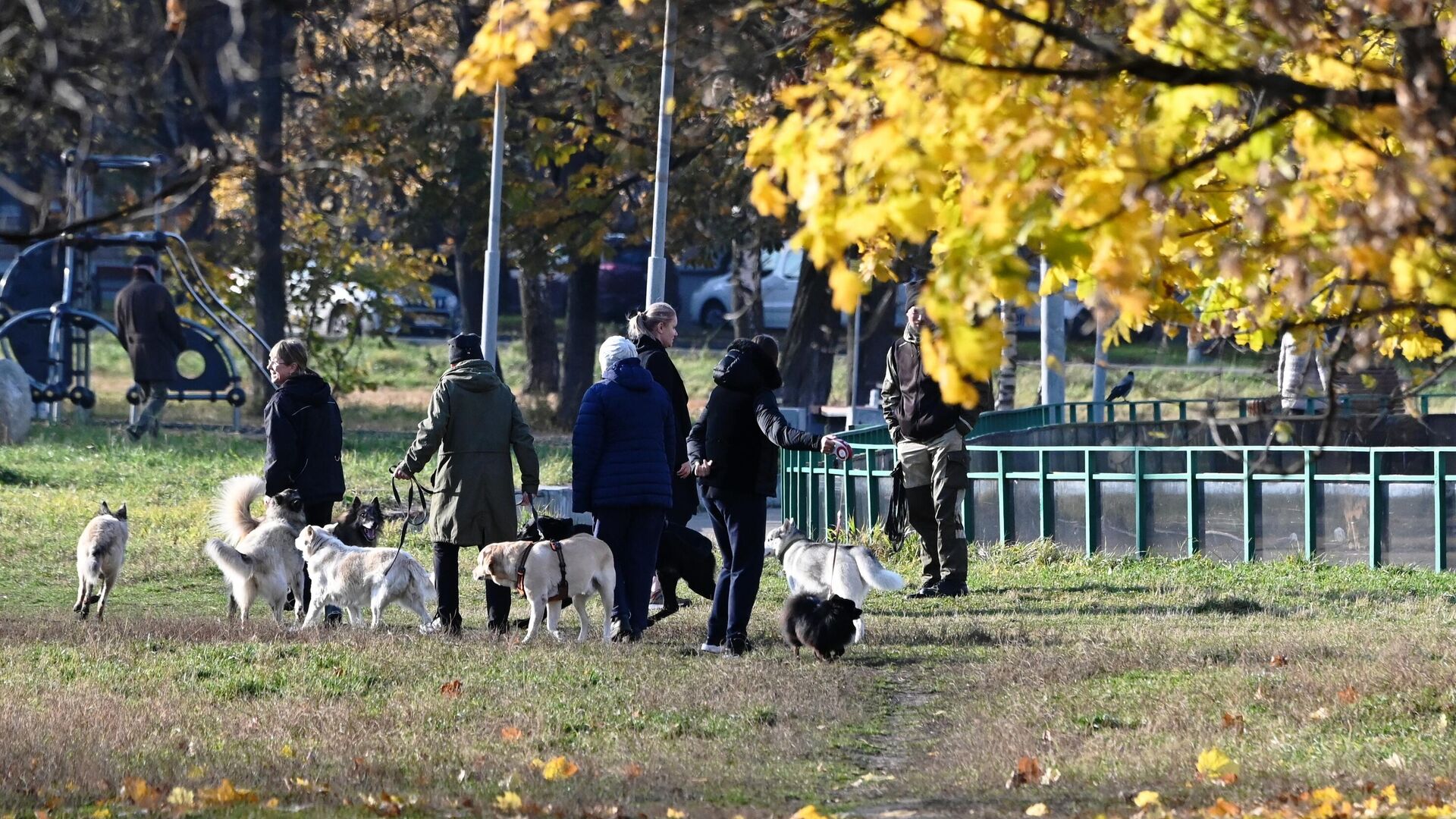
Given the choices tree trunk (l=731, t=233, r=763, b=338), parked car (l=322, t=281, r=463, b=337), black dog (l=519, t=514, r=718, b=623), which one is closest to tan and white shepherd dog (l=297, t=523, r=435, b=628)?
black dog (l=519, t=514, r=718, b=623)

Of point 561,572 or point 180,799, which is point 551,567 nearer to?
point 561,572

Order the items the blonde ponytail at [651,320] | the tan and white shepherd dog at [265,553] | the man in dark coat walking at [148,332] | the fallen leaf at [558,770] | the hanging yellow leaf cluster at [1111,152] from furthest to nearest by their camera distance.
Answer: the man in dark coat walking at [148,332] < the tan and white shepherd dog at [265,553] < the blonde ponytail at [651,320] < the fallen leaf at [558,770] < the hanging yellow leaf cluster at [1111,152]

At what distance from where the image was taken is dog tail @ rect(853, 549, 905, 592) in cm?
1132

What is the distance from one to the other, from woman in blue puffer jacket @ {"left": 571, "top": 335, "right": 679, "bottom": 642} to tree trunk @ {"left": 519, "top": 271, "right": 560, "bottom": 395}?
888 inches

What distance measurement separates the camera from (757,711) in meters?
9.26

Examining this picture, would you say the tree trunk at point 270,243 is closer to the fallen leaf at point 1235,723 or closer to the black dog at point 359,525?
the black dog at point 359,525

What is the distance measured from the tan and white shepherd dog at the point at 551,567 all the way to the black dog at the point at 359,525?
5.60ft

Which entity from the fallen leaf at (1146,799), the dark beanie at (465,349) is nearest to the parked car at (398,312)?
the dark beanie at (465,349)

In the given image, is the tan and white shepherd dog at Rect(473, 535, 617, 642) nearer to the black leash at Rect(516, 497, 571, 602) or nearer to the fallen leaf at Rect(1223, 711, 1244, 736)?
the black leash at Rect(516, 497, 571, 602)

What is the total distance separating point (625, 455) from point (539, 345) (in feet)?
77.3

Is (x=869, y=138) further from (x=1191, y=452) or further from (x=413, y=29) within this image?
(x=413, y=29)

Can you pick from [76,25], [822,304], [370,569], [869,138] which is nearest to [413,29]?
[822,304]

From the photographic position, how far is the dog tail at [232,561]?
11848mm

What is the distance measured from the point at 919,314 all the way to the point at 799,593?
1881 millimetres
